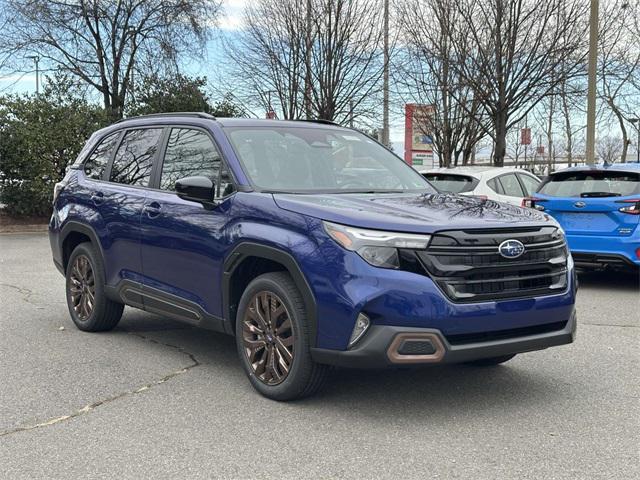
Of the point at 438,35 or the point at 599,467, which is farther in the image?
the point at 438,35

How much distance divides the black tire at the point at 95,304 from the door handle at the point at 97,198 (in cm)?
41

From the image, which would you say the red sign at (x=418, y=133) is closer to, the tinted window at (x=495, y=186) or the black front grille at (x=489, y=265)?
the tinted window at (x=495, y=186)

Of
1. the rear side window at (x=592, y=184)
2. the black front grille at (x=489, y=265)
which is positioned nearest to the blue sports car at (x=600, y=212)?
the rear side window at (x=592, y=184)

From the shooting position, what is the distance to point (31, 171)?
16.5m

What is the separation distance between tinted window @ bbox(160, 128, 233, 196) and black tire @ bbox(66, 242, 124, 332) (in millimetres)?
1183

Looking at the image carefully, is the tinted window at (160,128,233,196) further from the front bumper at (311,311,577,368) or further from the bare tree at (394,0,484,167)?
the bare tree at (394,0,484,167)

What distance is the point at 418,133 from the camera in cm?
2348

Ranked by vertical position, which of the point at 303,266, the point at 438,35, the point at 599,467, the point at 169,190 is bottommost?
the point at 599,467

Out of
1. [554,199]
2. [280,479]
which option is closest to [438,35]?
[554,199]

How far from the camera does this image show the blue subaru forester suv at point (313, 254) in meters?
3.76

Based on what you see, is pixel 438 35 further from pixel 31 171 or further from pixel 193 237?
pixel 193 237

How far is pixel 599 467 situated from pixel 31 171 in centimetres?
1577

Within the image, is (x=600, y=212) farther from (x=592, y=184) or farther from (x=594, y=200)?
(x=592, y=184)

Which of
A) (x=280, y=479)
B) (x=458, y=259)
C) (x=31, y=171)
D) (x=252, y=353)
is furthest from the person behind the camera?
(x=31, y=171)
